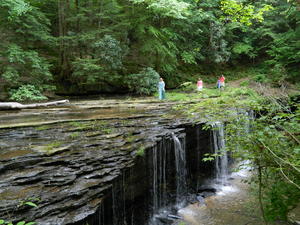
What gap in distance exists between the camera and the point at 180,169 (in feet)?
25.5

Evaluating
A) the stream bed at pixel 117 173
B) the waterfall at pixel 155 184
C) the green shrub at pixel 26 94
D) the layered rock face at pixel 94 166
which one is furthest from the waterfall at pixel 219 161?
the green shrub at pixel 26 94

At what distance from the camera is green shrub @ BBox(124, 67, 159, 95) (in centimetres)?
1581

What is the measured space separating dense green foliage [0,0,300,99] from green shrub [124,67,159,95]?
→ 1.06 feet

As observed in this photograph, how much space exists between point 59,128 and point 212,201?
17.6 ft

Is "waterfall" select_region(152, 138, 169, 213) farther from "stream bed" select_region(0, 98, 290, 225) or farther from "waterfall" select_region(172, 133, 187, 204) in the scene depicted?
"waterfall" select_region(172, 133, 187, 204)

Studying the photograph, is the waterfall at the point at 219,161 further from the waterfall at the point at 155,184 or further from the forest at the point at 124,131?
the waterfall at the point at 155,184

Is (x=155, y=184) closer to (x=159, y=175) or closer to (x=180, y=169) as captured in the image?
(x=159, y=175)

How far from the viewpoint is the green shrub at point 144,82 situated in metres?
15.8

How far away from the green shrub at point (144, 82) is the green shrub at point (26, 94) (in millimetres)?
6011

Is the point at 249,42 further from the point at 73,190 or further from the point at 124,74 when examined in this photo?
the point at 73,190

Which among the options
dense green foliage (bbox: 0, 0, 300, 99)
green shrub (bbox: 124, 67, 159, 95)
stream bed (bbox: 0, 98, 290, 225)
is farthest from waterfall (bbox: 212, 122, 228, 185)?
green shrub (bbox: 124, 67, 159, 95)

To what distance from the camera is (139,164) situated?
20.1ft

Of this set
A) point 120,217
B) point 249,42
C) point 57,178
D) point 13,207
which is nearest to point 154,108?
point 120,217

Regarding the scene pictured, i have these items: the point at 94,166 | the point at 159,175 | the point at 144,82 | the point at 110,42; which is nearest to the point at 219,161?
the point at 159,175
